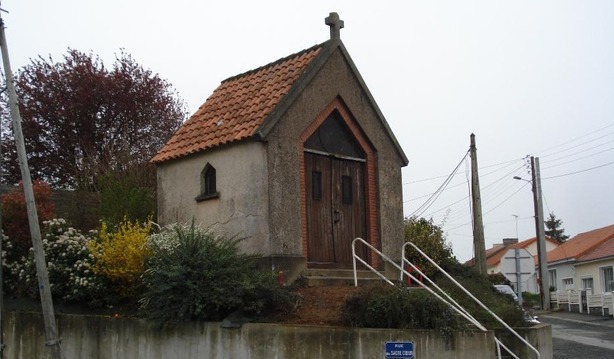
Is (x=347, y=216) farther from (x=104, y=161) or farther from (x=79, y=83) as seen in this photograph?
(x=79, y=83)

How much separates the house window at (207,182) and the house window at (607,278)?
34.5m

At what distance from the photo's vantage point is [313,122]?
1551 centimetres

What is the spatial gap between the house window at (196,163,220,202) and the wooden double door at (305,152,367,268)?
196 centimetres

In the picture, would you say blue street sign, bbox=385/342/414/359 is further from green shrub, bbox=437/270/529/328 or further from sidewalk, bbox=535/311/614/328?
sidewalk, bbox=535/311/614/328

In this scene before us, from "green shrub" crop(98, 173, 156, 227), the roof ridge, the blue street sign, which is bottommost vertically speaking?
the blue street sign

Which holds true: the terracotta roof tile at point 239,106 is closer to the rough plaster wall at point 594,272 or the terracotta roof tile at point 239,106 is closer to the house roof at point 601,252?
the house roof at point 601,252

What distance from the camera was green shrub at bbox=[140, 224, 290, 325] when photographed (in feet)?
40.0

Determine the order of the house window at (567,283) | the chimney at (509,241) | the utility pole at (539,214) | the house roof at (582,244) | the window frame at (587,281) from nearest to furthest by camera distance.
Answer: the utility pole at (539,214), the window frame at (587,281), the house roof at (582,244), the house window at (567,283), the chimney at (509,241)

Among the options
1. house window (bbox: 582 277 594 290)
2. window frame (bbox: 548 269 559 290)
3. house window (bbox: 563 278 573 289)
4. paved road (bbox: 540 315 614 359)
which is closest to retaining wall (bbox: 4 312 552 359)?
paved road (bbox: 540 315 614 359)

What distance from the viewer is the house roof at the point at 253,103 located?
14.9 m

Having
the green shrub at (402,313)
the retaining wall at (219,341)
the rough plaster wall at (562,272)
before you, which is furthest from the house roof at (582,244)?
the green shrub at (402,313)

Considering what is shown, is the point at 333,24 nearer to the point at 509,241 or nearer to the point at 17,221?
the point at 17,221

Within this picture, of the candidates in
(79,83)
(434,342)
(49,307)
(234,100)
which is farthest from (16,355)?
(79,83)

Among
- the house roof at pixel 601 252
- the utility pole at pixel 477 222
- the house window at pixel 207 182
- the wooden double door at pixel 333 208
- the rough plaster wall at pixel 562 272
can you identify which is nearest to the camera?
the wooden double door at pixel 333 208
